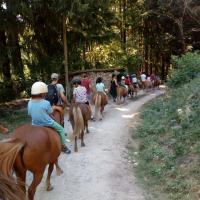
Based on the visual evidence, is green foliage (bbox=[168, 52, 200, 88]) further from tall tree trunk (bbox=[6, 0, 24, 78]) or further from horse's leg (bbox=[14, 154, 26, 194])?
horse's leg (bbox=[14, 154, 26, 194])

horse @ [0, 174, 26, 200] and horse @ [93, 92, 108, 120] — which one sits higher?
horse @ [0, 174, 26, 200]

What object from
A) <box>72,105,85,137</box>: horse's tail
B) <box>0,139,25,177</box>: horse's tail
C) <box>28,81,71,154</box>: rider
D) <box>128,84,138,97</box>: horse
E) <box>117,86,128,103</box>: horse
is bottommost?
<box>128,84,138,97</box>: horse

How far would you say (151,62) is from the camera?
174 ft

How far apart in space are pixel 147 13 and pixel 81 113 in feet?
104

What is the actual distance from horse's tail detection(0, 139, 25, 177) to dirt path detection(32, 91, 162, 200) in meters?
2.02

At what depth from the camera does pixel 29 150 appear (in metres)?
7.47

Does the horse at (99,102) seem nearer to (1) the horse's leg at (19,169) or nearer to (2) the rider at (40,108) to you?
(2) the rider at (40,108)

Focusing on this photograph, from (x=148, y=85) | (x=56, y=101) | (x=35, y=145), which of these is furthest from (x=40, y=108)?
(x=148, y=85)

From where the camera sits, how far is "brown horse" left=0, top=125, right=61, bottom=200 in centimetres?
707

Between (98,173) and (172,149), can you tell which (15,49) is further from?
(98,173)

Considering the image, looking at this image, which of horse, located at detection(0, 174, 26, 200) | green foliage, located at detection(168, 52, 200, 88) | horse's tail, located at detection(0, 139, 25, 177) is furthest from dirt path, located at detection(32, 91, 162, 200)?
green foliage, located at detection(168, 52, 200, 88)

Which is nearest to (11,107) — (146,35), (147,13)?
(147,13)

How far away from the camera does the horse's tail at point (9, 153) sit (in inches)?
263

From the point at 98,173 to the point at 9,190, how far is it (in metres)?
6.31
